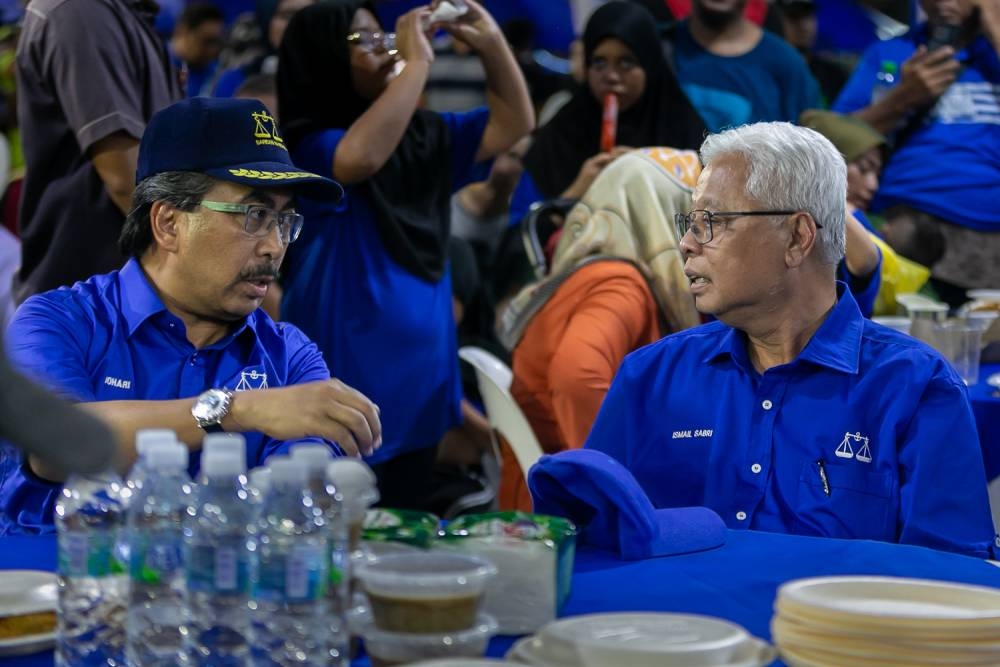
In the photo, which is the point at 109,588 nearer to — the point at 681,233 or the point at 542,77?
the point at 681,233

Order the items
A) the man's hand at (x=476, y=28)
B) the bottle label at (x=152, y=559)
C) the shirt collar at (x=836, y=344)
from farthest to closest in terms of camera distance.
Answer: the man's hand at (x=476, y=28) < the shirt collar at (x=836, y=344) < the bottle label at (x=152, y=559)

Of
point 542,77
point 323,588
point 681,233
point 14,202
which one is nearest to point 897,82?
point 542,77

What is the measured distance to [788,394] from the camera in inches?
104

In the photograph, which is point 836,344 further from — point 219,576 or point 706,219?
point 219,576

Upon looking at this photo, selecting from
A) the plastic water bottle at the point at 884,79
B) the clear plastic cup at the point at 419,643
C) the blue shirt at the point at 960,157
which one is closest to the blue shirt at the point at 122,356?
the clear plastic cup at the point at 419,643

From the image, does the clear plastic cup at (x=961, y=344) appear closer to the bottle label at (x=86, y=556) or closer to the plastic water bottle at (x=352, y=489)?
the plastic water bottle at (x=352, y=489)

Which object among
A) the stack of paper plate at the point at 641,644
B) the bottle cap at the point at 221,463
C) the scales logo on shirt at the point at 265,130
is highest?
the scales logo on shirt at the point at 265,130

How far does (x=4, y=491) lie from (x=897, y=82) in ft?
13.8

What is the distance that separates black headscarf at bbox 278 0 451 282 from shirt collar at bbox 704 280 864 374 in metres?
1.55

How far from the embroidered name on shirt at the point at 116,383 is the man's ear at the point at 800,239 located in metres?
1.28

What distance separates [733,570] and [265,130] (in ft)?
4.03

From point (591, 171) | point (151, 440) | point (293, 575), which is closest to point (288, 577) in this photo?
point (293, 575)

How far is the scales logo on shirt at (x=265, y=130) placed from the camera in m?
2.60

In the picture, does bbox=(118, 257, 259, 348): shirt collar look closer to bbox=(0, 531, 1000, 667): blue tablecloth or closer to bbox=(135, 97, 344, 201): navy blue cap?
bbox=(135, 97, 344, 201): navy blue cap
